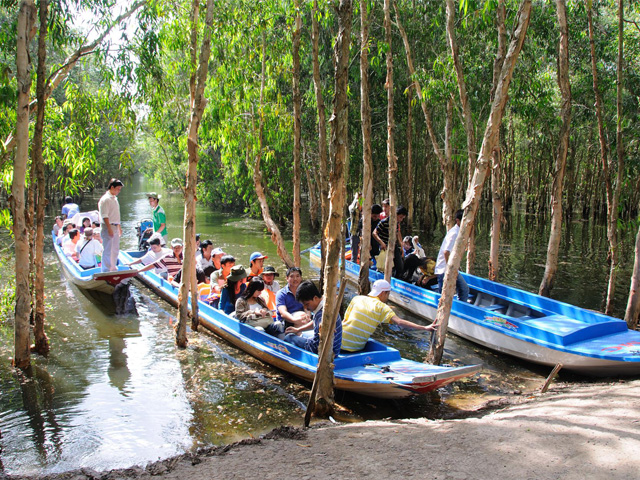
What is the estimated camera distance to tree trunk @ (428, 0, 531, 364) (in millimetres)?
6781

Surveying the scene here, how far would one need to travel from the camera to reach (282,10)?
1241 cm

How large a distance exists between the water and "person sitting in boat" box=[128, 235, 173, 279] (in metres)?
0.99

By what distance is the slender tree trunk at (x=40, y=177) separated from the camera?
7168 millimetres

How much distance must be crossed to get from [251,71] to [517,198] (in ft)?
91.1

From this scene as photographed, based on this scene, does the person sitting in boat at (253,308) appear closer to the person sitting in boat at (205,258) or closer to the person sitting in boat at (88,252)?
the person sitting in boat at (205,258)

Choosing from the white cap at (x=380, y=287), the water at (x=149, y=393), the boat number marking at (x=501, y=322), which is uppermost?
the white cap at (x=380, y=287)

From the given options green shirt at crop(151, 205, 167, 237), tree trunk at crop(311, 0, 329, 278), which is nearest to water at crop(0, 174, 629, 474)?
tree trunk at crop(311, 0, 329, 278)

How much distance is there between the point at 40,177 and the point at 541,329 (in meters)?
7.50

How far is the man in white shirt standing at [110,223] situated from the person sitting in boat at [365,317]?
583 centimetres

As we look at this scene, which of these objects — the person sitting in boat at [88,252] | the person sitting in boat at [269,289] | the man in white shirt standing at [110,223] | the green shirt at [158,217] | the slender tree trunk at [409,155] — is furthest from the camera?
the slender tree trunk at [409,155]

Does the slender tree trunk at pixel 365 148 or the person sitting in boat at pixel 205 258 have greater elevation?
the slender tree trunk at pixel 365 148

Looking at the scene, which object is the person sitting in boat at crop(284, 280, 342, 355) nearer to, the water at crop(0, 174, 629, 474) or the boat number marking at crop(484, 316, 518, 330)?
the water at crop(0, 174, 629, 474)

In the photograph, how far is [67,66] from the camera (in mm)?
7828

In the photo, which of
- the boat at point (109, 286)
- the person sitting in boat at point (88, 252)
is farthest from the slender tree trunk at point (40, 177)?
the person sitting in boat at point (88, 252)
